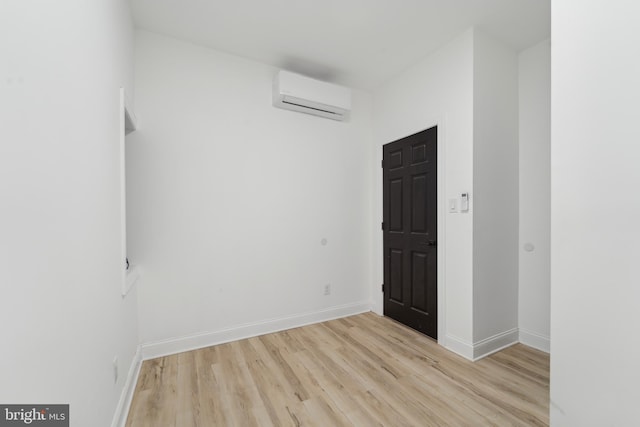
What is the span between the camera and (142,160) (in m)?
2.38

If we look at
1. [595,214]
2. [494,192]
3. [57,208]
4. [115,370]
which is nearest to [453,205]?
[494,192]

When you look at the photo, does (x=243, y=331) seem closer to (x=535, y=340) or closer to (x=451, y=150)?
(x=451, y=150)

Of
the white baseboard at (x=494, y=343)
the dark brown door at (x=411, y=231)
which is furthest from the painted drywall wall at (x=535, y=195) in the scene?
the dark brown door at (x=411, y=231)

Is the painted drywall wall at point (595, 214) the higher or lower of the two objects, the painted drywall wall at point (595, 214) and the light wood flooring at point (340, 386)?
the higher

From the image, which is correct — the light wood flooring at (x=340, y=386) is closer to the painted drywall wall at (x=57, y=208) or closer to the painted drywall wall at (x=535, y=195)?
the painted drywall wall at (x=535, y=195)

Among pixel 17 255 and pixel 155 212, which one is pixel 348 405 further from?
pixel 155 212

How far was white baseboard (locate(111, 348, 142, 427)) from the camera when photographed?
1.56 metres

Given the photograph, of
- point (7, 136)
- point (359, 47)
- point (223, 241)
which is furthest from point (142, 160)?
point (359, 47)

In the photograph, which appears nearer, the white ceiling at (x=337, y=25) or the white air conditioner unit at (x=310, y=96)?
the white ceiling at (x=337, y=25)

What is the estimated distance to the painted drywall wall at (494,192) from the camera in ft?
7.89

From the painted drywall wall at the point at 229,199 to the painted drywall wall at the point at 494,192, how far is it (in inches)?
56.4

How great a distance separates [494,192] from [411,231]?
0.86 m

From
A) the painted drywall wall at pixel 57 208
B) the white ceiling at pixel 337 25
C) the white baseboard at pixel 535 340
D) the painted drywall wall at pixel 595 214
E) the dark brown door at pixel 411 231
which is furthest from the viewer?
the dark brown door at pixel 411 231

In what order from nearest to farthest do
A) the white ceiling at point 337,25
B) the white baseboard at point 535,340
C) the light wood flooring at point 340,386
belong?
the light wood flooring at point 340,386 → the white ceiling at point 337,25 → the white baseboard at point 535,340
